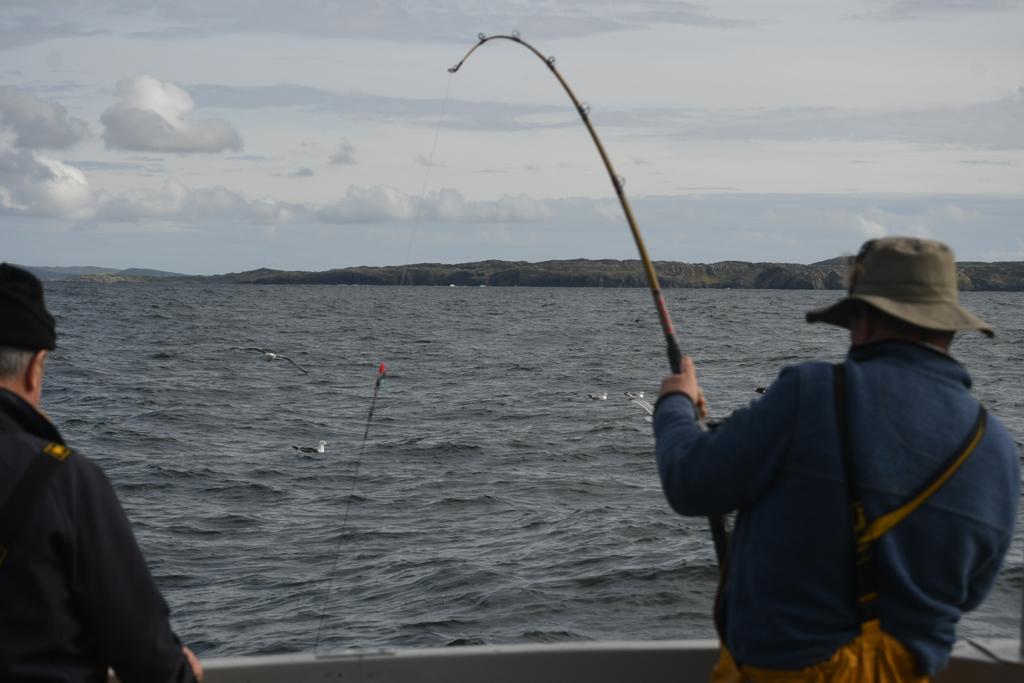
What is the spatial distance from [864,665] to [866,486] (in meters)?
0.37

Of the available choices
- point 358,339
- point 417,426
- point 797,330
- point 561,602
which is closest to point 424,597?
point 561,602

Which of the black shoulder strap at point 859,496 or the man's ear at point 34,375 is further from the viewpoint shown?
the man's ear at point 34,375

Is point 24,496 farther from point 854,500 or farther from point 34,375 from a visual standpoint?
point 854,500

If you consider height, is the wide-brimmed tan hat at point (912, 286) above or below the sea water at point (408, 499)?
above

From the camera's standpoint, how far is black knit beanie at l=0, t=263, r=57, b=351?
2.38m

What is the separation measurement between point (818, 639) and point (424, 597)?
24.3 feet

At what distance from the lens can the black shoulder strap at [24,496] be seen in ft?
7.15

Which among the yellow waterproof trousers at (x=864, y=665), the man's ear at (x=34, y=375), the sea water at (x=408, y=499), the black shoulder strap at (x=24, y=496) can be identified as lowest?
the sea water at (x=408, y=499)

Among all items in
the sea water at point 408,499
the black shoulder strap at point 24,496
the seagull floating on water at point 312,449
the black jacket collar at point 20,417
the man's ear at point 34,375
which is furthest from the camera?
the seagull floating on water at point 312,449

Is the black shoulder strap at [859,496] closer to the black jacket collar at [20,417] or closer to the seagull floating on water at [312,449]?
the black jacket collar at [20,417]

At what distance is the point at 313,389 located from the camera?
26.7 m

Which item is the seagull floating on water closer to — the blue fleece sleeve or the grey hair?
the grey hair

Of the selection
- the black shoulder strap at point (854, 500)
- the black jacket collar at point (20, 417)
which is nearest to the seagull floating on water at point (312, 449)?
the black jacket collar at point (20, 417)

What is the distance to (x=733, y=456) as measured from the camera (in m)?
2.30
